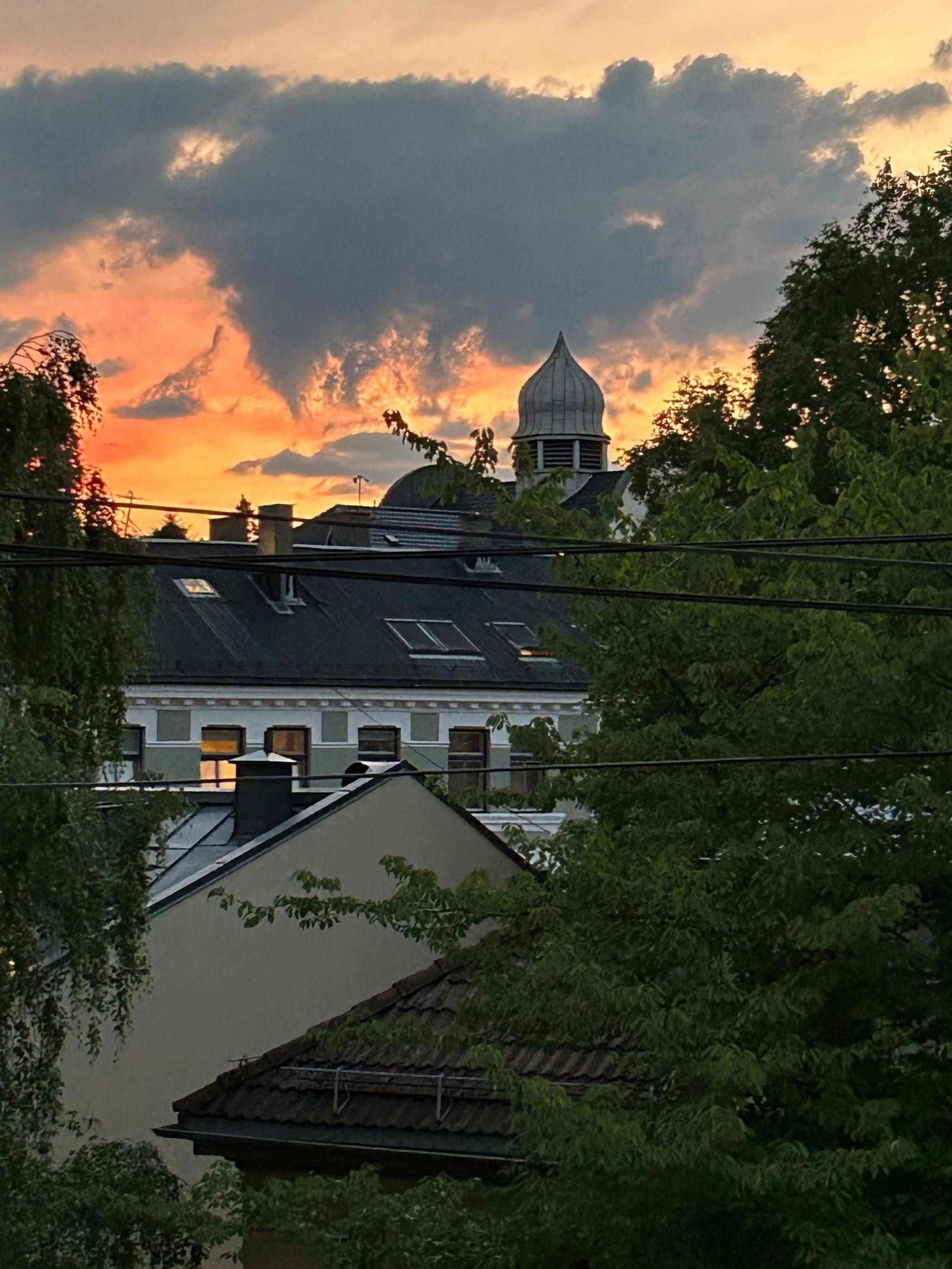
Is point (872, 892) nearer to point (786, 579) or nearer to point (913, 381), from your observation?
point (786, 579)

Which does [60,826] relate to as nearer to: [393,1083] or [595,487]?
[393,1083]

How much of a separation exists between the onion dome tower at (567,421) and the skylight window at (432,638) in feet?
114

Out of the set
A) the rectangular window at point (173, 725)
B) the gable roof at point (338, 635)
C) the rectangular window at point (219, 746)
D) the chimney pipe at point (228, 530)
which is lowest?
the rectangular window at point (219, 746)

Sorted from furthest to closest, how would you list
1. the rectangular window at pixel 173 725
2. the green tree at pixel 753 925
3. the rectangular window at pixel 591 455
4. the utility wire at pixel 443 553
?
the rectangular window at pixel 591 455, the rectangular window at pixel 173 725, the green tree at pixel 753 925, the utility wire at pixel 443 553

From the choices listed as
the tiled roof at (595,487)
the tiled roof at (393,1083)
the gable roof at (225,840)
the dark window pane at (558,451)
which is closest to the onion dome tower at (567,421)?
the dark window pane at (558,451)

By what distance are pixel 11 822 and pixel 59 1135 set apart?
4.18 meters

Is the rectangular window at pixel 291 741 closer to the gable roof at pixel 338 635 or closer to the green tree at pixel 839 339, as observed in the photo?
the gable roof at pixel 338 635

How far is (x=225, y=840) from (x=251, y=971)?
2772 mm

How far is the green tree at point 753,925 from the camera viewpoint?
1123 centimetres

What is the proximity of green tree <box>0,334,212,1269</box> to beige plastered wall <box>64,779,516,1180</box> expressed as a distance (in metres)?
2.06

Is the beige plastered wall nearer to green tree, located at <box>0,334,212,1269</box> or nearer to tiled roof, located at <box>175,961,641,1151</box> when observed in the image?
tiled roof, located at <box>175,961,641,1151</box>

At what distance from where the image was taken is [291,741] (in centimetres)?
5000

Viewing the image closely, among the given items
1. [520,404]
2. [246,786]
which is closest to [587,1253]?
[246,786]

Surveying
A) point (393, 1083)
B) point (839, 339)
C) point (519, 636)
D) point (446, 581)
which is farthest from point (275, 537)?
point (446, 581)
